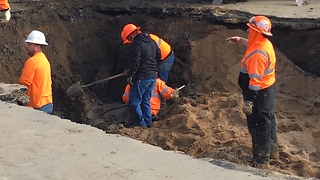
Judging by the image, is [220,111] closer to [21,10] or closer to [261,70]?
[261,70]

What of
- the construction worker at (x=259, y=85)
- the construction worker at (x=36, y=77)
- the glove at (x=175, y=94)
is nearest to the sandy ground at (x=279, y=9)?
the glove at (x=175, y=94)

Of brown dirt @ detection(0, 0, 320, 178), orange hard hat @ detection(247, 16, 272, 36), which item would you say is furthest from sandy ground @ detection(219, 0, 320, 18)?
orange hard hat @ detection(247, 16, 272, 36)

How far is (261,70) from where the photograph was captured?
6.90m

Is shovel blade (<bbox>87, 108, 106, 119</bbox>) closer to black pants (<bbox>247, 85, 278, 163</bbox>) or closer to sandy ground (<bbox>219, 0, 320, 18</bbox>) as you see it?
sandy ground (<bbox>219, 0, 320, 18</bbox>)

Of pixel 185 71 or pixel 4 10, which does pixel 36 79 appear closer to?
pixel 4 10

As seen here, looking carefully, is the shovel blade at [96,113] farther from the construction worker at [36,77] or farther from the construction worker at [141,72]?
the construction worker at [36,77]

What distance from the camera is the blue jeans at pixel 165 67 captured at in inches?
411

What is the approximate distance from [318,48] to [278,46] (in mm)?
756

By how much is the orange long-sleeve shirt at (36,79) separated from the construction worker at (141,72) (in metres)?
2.16

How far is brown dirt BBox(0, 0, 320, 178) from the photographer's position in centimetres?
861

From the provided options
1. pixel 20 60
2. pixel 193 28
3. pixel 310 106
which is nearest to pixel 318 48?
pixel 310 106

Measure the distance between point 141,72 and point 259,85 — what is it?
10.3 feet

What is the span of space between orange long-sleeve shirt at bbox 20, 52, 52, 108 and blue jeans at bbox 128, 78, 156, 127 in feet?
7.69

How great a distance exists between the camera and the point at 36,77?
7.57 m
